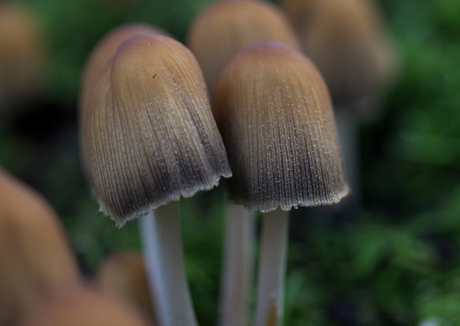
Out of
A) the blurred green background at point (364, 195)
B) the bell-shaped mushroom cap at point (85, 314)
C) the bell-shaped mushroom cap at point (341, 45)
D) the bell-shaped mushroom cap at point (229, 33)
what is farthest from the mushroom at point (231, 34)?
the bell-shaped mushroom cap at point (341, 45)

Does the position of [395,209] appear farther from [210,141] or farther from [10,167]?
[10,167]

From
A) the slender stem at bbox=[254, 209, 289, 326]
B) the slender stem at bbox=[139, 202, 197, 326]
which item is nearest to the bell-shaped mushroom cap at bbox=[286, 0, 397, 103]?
the slender stem at bbox=[254, 209, 289, 326]

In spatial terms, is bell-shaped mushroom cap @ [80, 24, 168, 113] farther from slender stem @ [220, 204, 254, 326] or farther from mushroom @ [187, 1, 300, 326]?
slender stem @ [220, 204, 254, 326]

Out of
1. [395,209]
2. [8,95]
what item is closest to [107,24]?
[8,95]

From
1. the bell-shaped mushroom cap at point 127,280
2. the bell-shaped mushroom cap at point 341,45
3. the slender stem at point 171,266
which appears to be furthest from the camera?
the bell-shaped mushroom cap at point 341,45

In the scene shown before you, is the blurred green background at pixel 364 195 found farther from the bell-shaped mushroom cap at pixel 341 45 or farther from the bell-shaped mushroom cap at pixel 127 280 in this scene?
the bell-shaped mushroom cap at pixel 341 45

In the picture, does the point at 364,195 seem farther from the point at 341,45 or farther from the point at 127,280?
the point at 127,280

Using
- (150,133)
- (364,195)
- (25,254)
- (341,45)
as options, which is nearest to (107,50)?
(150,133)

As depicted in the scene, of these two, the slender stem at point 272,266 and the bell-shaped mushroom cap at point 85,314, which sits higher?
the bell-shaped mushroom cap at point 85,314
